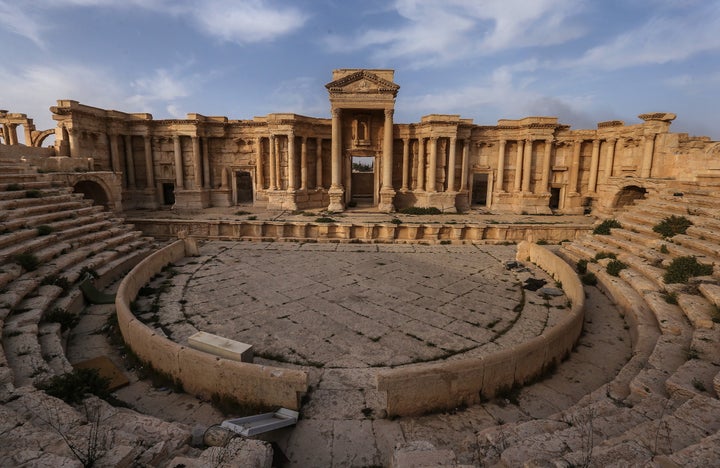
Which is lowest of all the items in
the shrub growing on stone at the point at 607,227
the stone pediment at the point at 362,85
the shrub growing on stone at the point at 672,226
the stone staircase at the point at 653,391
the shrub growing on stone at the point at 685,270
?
the stone staircase at the point at 653,391

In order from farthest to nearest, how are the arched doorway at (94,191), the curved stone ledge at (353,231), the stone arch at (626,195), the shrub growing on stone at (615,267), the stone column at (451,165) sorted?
the stone column at (451,165) < the stone arch at (626,195) < the arched doorway at (94,191) < the curved stone ledge at (353,231) < the shrub growing on stone at (615,267)

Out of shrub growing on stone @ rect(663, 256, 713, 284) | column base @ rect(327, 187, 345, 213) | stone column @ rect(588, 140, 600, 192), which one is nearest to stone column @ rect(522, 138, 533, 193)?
stone column @ rect(588, 140, 600, 192)

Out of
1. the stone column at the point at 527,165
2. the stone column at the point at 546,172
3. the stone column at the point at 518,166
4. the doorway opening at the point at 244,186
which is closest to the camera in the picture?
the stone column at the point at 546,172

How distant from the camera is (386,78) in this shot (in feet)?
69.1

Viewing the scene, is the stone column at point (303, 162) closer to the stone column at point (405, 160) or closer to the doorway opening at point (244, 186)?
the stone column at point (405, 160)

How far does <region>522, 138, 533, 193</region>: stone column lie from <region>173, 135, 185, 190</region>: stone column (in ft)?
69.6

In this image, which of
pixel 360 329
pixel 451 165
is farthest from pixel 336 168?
pixel 360 329

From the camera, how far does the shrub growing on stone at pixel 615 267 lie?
966 centimetres

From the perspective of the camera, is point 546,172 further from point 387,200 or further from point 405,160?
point 387,200

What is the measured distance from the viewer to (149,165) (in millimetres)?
22625

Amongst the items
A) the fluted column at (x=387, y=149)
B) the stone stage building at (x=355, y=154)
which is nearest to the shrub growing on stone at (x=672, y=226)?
the stone stage building at (x=355, y=154)

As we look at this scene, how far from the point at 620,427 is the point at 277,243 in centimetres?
1313

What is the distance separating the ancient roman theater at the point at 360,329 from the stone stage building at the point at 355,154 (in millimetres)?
1572

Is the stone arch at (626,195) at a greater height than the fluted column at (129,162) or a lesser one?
lesser
